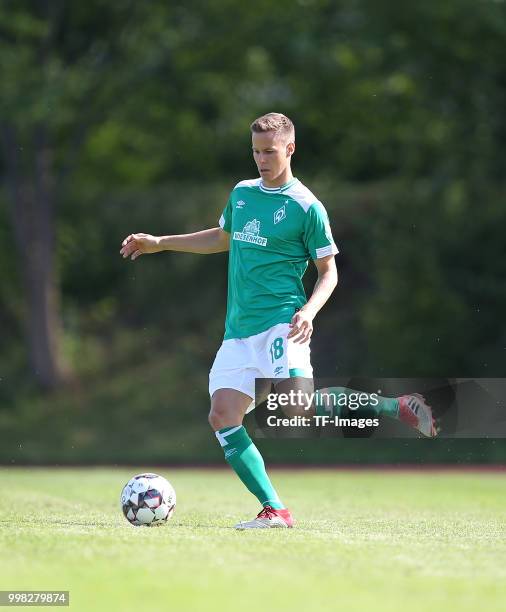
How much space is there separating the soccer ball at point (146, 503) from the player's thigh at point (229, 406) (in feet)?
2.17

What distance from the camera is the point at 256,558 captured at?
6.39 meters

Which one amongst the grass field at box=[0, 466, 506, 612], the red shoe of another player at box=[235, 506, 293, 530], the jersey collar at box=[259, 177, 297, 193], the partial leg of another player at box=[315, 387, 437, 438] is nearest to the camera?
the grass field at box=[0, 466, 506, 612]

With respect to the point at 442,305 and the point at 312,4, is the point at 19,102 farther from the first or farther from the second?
the point at 442,305

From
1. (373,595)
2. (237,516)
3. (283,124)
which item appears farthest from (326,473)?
(373,595)

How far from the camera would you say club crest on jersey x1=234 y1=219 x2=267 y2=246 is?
320 inches

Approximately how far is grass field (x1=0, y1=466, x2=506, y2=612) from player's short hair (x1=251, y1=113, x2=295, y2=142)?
107 inches

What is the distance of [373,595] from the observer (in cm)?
550

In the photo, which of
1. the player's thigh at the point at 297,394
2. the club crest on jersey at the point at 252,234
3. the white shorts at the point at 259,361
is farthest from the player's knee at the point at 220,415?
the club crest on jersey at the point at 252,234

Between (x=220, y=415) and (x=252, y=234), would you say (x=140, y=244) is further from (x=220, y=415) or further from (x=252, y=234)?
(x=220, y=415)

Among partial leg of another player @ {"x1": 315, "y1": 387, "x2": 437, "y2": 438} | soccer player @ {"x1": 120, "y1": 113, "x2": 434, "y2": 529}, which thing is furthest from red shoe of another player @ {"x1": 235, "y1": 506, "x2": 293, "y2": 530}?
partial leg of another player @ {"x1": 315, "y1": 387, "x2": 437, "y2": 438}

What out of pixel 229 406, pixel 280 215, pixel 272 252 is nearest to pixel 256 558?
pixel 229 406

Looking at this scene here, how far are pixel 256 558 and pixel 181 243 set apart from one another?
3.09m

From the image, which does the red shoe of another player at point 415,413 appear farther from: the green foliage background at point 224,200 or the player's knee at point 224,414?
the green foliage background at point 224,200

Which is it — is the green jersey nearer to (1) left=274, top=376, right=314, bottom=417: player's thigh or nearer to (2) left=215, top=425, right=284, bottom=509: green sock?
(1) left=274, top=376, right=314, bottom=417: player's thigh
